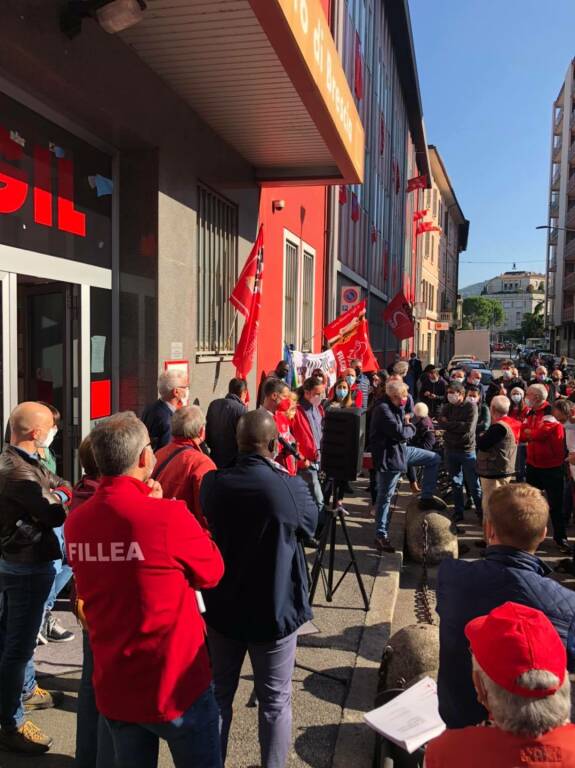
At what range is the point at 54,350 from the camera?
19.5ft

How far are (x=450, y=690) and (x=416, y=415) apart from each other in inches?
244

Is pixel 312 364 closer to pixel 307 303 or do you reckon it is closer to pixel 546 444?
pixel 307 303

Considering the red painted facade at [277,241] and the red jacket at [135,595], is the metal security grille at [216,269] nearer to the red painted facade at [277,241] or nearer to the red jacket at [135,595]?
the red painted facade at [277,241]

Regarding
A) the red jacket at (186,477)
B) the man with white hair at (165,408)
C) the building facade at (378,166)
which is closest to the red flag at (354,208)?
the building facade at (378,166)

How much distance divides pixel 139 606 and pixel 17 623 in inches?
53.4

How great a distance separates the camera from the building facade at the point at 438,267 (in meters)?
45.2

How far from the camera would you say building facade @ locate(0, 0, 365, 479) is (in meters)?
4.89

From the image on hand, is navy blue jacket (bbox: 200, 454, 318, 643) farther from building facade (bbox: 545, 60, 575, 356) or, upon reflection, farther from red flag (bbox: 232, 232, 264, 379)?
building facade (bbox: 545, 60, 575, 356)

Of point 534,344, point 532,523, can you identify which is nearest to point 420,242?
point 532,523

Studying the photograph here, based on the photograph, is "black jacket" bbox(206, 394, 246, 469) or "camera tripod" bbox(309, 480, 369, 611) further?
"black jacket" bbox(206, 394, 246, 469)

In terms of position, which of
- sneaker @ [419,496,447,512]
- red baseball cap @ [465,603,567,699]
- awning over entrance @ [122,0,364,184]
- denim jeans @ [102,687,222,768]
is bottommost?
sneaker @ [419,496,447,512]

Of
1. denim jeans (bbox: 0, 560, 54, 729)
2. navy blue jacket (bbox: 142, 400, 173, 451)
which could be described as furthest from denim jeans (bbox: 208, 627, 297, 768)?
navy blue jacket (bbox: 142, 400, 173, 451)

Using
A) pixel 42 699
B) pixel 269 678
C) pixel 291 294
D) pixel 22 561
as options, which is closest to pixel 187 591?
pixel 269 678

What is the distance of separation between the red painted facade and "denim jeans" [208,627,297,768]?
23.7ft
